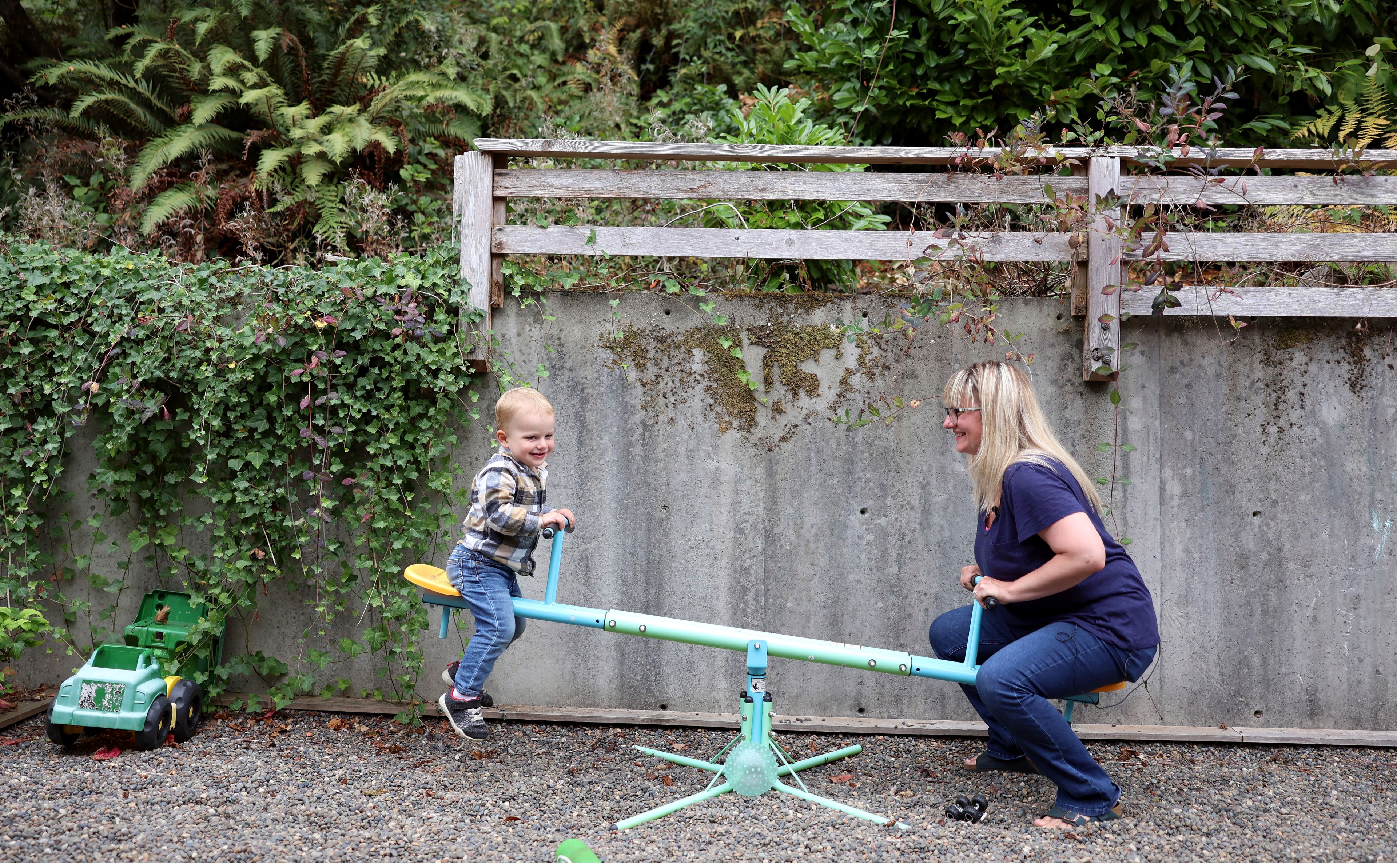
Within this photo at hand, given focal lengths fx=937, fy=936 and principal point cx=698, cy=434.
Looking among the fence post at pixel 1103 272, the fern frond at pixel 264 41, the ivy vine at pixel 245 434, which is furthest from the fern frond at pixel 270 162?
the fence post at pixel 1103 272

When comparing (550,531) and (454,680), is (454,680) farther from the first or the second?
(550,531)

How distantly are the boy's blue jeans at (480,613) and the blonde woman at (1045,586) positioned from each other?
173 cm

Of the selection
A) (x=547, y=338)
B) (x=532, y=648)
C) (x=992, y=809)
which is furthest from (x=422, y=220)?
(x=992, y=809)

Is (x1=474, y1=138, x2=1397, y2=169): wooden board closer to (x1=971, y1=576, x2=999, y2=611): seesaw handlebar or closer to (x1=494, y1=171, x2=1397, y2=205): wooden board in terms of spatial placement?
(x1=494, y1=171, x2=1397, y2=205): wooden board

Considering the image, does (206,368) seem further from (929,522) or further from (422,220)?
(929,522)

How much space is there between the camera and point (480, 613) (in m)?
3.55

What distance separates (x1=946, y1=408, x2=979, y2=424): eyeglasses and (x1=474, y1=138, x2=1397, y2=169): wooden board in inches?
51.7

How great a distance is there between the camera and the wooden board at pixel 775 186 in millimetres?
4098

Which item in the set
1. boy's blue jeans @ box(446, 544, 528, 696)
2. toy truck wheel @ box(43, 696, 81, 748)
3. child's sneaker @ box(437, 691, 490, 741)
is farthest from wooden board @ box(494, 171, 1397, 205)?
toy truck wheel @ box(43, 696, 81, 748)

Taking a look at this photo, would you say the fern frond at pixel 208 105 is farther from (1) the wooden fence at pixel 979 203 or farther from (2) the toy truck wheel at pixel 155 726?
(2) the toy truck wheel at pixel 155 726

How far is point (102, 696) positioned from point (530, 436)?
191 cm

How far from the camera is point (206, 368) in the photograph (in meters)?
3.89

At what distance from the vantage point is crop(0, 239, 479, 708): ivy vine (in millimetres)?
3930

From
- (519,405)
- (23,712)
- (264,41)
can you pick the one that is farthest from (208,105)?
(519,405)
